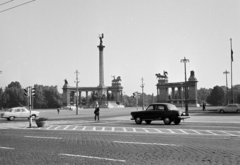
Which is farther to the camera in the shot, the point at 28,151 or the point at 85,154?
the point at 28,151

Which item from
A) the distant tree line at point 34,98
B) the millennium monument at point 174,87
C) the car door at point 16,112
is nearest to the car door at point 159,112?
the car door at point 16,112

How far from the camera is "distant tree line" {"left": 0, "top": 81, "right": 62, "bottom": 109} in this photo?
12464cm

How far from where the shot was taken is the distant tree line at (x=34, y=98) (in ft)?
409

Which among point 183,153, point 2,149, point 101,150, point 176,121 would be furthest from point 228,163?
point 176,121

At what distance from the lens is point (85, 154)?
9.72 metres

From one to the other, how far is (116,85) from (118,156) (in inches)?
4572

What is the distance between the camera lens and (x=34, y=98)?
126 metres

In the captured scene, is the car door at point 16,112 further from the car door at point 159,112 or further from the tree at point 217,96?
the tree at point 217,96

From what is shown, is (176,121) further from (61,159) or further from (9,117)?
(9,117)

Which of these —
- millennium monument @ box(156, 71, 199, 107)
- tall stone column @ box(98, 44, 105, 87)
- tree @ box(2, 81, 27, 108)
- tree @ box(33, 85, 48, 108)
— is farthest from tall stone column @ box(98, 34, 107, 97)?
tree @ box(2, 81, 27, 108)

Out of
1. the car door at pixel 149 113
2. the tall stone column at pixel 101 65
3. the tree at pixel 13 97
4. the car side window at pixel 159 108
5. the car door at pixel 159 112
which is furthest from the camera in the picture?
the tree at pixel 13 97

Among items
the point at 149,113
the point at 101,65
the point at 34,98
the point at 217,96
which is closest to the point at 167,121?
the point at 149,113

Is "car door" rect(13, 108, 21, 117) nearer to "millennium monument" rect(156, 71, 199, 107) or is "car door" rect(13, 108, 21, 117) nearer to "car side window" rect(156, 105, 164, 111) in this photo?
"car side window" rect(156, 105, 164, 111)

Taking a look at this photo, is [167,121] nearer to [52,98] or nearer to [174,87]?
[174,87]
